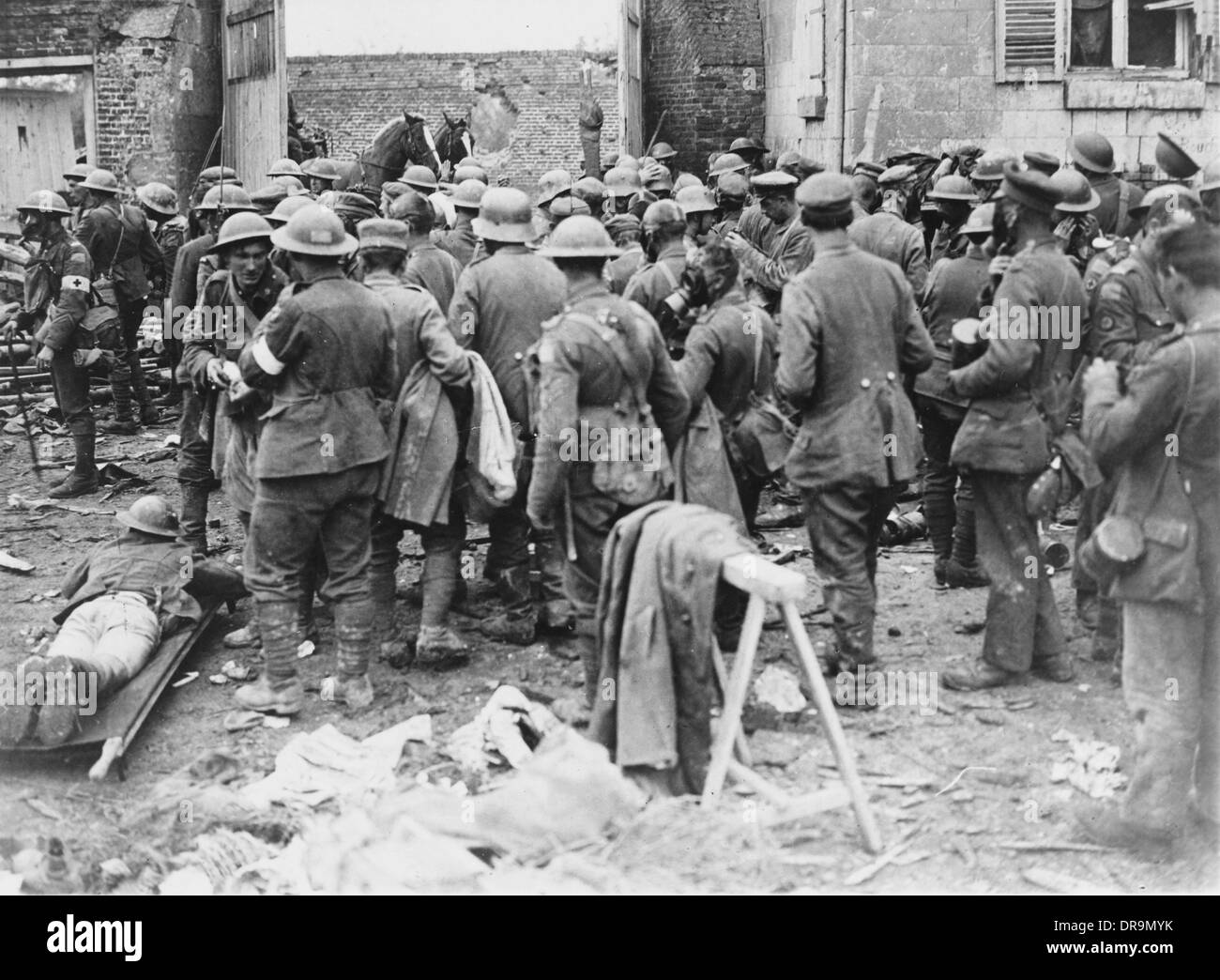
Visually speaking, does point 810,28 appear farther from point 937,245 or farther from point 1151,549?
point 1151,549

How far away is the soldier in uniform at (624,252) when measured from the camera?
29.3 feet

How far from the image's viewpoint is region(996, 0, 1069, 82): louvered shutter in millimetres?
12812

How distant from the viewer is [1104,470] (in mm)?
4965

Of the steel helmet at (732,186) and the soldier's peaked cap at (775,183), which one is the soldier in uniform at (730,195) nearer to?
the steel helmet at (732,186)

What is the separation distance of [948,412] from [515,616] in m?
2.64

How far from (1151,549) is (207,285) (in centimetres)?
514

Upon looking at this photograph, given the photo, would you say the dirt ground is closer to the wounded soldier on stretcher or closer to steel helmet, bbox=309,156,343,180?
the wounded soldier on stretcher

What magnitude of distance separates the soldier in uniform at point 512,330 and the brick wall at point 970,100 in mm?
6783

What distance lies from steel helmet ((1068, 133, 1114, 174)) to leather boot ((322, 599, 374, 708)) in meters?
5.01

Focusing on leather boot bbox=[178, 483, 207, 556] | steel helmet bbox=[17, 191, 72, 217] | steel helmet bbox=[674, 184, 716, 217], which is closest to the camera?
leather boot bbox=[178, 483, 207, 556]

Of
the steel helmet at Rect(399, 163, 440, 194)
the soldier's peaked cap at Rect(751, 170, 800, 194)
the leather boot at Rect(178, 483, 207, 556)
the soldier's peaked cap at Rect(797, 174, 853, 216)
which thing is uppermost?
the steel helmet at Rect(399, 163, 440, 194)

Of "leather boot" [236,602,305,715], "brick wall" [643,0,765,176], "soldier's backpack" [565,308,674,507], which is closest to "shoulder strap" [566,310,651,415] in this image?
"soldier's backpack" [565,308,674,507]

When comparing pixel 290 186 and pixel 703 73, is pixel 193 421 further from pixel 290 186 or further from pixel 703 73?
pixel 703 73

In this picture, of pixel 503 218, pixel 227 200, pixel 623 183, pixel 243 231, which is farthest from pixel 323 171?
pixel 503 218
